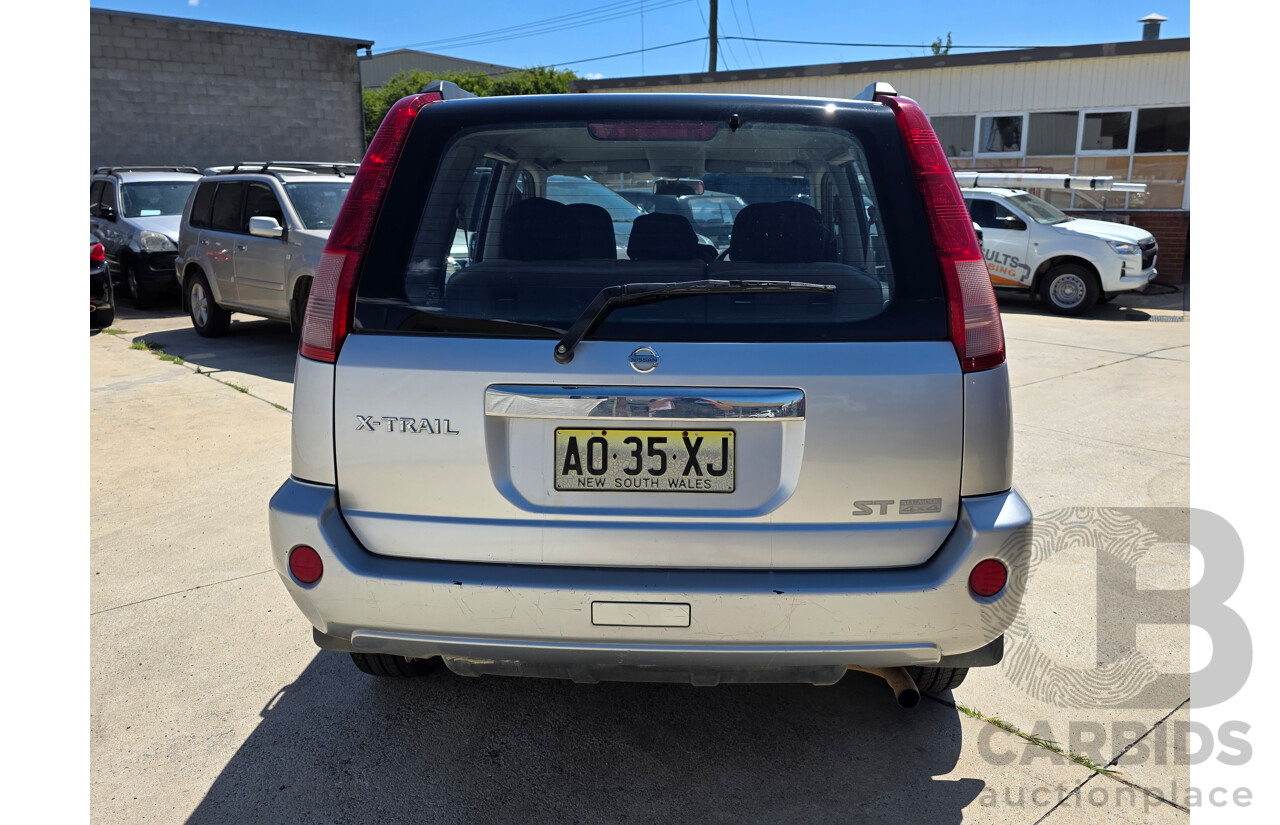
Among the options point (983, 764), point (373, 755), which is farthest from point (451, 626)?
point (983, 764)

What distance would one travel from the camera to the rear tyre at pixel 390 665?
3086 mm

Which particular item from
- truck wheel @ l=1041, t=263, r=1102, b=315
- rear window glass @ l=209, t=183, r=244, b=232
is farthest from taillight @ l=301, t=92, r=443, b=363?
truck wheel @ l=1041, t=263, r=1102, b=315

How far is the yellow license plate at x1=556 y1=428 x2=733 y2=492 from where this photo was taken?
7.57ft

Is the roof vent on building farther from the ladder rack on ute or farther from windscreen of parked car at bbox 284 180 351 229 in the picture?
windscreen of parked car at bbox 284 180 351 229

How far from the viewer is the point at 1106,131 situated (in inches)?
694

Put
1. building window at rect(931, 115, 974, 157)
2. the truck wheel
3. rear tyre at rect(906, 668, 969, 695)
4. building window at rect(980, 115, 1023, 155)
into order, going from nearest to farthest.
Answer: rear tyre at rect(906, 668, 969, 695), the truck wheel, building window at rect(980, 115, 1023, 155), building window at rect(931, 115, 974, 157)

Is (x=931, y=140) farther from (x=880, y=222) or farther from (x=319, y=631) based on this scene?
(x=319, y=631)

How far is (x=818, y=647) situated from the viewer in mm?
2334

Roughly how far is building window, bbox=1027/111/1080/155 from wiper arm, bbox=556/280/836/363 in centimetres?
1802

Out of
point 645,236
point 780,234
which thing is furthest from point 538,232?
point 780,234

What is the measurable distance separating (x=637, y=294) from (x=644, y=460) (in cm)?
40

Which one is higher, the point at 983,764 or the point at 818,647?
the point at 818,647

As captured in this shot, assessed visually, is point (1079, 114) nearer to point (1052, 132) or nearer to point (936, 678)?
point (1052, 132)

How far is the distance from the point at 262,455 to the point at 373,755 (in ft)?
11.8
